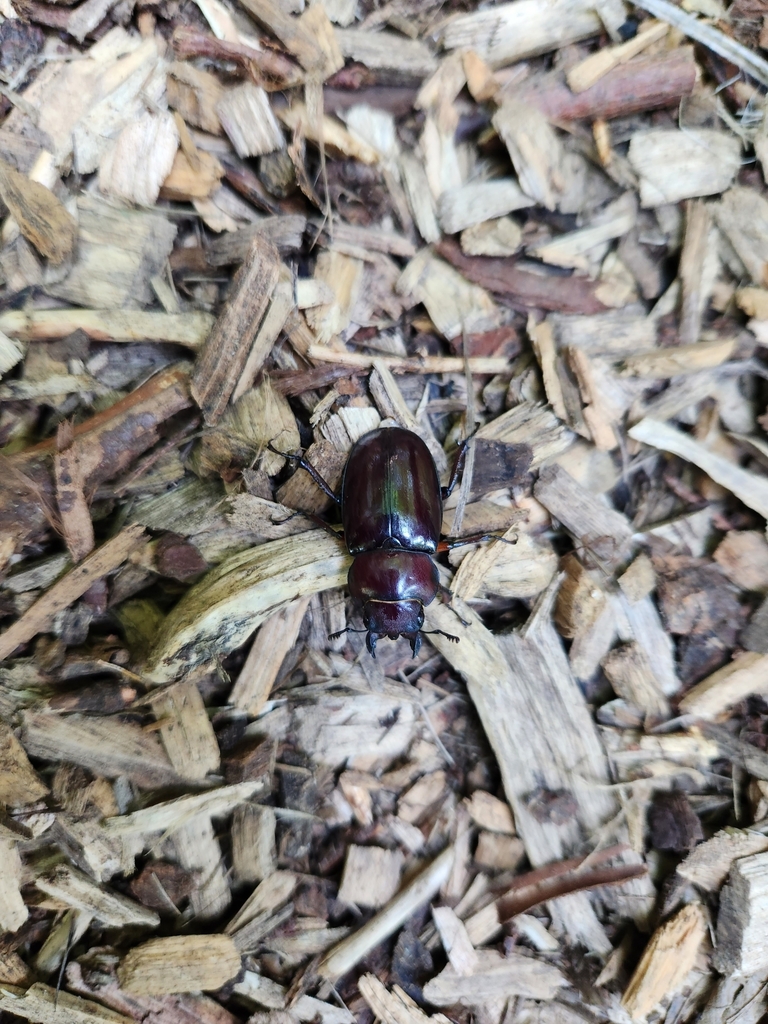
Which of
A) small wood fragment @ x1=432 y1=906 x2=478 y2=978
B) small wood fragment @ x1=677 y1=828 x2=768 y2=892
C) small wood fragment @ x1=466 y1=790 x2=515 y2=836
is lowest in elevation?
small wood fragment @ x1=432 y1=906 x2=478 y2=978

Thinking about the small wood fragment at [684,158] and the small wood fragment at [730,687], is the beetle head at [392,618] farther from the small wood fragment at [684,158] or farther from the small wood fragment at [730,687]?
the small wood fragment at [684,158]

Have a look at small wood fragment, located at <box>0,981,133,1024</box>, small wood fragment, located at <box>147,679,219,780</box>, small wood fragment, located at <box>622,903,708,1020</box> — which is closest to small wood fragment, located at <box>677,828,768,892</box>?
small wood fragment, located at <box>622,903,708,1020</box>

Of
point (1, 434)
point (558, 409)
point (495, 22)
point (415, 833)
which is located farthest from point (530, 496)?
point (1, 434)

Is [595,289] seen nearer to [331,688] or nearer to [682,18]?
[682,18]

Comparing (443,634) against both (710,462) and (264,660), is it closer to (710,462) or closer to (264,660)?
(264,660)

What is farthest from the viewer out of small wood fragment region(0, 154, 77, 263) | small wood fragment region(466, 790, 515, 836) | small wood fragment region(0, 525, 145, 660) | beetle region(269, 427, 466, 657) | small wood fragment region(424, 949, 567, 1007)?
small wood fragment region(466, 790, 515, 836)

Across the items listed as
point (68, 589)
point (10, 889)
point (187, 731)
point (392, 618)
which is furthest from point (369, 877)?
point (68, 589)

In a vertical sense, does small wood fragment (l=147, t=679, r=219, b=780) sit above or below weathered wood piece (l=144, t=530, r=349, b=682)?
below

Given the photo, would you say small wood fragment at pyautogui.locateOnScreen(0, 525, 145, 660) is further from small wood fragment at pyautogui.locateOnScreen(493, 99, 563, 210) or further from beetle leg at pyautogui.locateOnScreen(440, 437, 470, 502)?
small wood fragment at pyautogui.locateOnScreen(493, 99, 563, 210)
